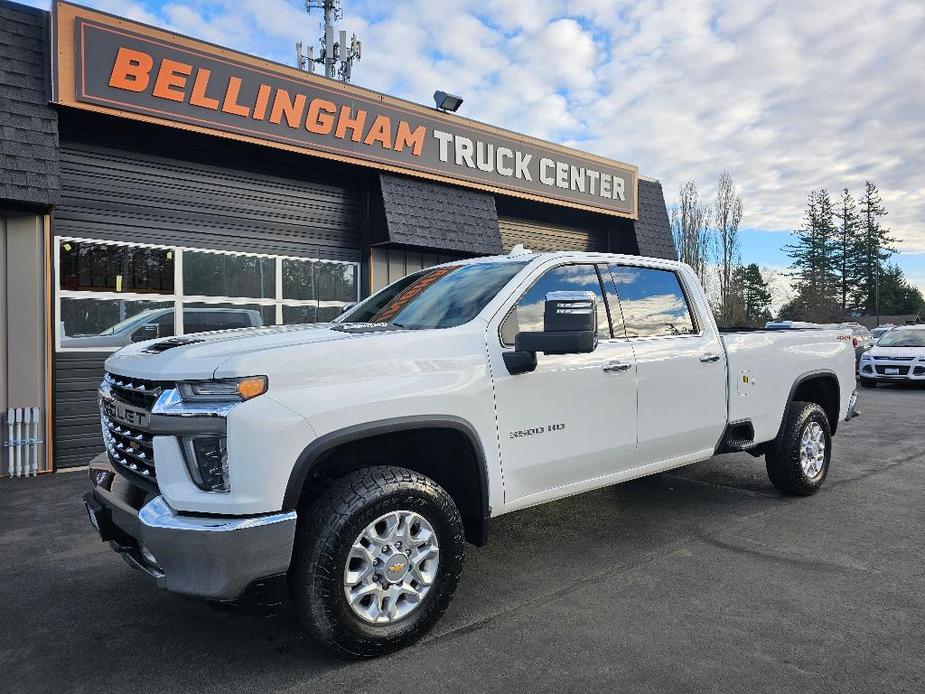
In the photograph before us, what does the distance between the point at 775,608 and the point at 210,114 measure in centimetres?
797

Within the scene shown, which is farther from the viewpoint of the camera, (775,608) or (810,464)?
(810,464)

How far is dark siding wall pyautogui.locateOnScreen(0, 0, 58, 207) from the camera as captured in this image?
260 inches

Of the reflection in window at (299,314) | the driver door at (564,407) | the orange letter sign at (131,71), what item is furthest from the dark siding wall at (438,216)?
the driver door at (564,407)

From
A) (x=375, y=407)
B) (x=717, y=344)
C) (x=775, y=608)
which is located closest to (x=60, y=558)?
(x=375, y=407)

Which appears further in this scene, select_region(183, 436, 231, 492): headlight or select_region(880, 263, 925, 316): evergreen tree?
select_region(880, 263, 925, 316): evergreen tree

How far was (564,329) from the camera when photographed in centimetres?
317

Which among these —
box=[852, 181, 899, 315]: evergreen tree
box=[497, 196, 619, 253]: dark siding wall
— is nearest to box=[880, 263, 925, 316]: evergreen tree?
box=[852, 181, 899, 315]: evergreen tree

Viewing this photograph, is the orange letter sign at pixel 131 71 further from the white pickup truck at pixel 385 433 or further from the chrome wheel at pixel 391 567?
the chrome wheel at pixel 391 567

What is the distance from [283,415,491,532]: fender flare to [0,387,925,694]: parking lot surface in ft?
2.46

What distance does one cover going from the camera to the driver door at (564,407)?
3.48m

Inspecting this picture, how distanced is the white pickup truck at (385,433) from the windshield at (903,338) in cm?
1487

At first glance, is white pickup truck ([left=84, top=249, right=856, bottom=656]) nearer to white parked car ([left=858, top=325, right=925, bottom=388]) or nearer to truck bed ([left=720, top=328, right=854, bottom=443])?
truck bed ([left=720, top=328, right=854, bottom=443])

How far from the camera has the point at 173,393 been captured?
2717mm

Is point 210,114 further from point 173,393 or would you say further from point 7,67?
point 173,393
